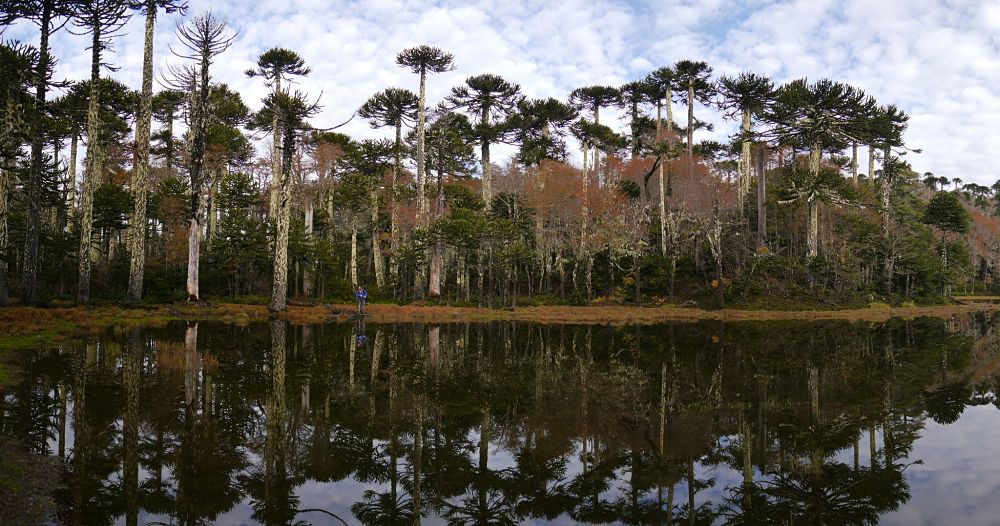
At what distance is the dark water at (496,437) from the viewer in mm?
5855

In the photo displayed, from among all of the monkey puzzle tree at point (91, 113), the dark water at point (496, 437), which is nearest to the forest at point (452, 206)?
the monkey puzzle tree at point (91, 113)

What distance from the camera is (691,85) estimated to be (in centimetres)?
4684

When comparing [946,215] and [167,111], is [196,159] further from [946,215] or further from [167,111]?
[946,215]

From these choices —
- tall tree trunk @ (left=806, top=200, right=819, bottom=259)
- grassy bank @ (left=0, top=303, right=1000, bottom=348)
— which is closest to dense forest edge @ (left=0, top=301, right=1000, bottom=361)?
grassy bank @ (left=0, top=303, right=1000, bottom=348)

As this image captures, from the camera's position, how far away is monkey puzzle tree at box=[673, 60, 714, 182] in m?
45.6

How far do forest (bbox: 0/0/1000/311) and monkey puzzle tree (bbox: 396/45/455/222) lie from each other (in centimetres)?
16

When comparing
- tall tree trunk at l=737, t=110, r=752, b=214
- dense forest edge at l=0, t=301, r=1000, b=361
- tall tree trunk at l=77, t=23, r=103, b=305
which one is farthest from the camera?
tall tree trunk at l=737, t=110, r=752, b=214

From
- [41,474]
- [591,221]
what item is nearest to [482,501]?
[41,474]

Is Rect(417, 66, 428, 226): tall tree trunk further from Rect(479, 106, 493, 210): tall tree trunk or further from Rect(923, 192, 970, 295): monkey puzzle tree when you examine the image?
Rect(923, 192, 970, 295): monkey puzzle tree

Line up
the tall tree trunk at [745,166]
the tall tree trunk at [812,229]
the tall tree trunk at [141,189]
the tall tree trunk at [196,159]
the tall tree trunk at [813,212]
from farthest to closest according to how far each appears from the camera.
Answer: the tall tree trunk at [745,166], the tall tree trunk at [812,229], the tall tree trunk at [813,212], the tall tree trunk at [196,159], the tall tree trunk at [141,189]

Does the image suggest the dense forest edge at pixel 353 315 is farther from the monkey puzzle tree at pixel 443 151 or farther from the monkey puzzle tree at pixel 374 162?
the monkey puzzle tree at pixel 374 162

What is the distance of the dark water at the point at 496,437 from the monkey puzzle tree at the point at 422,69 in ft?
74.2

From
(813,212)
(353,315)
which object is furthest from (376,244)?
(813,212)

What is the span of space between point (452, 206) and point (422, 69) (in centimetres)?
996
